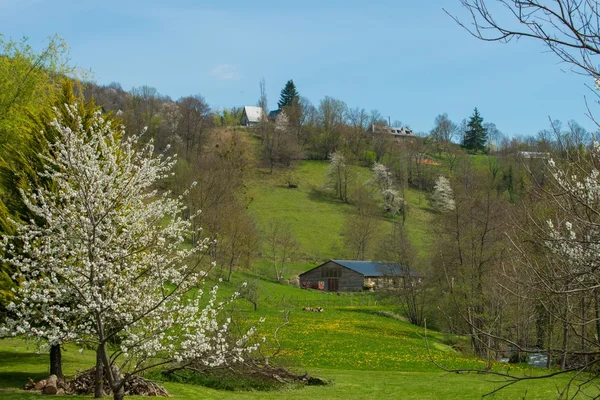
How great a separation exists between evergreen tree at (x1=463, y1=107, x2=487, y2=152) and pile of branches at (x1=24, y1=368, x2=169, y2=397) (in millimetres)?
136021

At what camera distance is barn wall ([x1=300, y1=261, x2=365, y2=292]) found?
74.5 meters

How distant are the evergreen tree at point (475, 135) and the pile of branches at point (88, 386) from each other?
136021 mm

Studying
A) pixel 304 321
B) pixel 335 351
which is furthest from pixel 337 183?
pixel 335 351

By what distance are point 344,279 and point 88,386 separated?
6140 cm

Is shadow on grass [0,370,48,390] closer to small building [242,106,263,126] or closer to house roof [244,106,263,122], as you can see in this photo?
small building [242,106,263,126]

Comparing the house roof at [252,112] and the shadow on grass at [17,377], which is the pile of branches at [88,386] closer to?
the shadow on grass at [17,377]

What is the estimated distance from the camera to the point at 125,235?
1349 cm

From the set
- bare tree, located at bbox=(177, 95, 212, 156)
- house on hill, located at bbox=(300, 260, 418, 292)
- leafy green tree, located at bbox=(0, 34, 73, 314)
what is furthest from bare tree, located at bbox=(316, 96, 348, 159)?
leafy green tree, located at bbox=(0, 34, 73, 314)

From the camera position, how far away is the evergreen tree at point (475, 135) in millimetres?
141750

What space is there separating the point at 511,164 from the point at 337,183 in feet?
100

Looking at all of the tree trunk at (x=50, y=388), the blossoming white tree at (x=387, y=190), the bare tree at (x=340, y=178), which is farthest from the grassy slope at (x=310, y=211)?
the tree trunk at (x=50, y=388)

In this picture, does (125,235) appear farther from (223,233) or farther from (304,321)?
(223,233)

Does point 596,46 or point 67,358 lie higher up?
point 596,46

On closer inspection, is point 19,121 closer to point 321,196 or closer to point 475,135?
point 321,196
